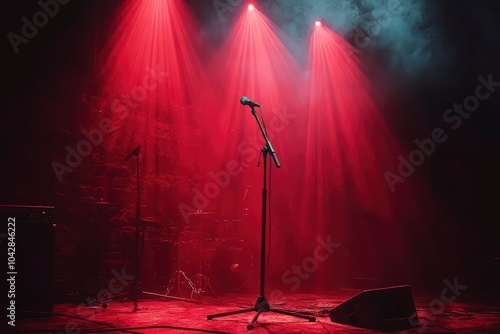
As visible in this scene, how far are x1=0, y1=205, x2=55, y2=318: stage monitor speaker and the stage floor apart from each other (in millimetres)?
174

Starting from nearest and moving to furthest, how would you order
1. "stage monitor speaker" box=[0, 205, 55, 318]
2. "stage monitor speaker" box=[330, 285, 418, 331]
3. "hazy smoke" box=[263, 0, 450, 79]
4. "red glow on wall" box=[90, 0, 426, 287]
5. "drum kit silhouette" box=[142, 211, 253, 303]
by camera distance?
"stage monitor speaker" box=[330, 285, 418, 331] → "stage monitor speaker" box=[0, 205, 55, 318] → "drum kit silhouette" box=[142, 211, 253, 303] → "red glow on wall" box=[90, 0, 426, 287] → "hazy smoke" box=[263, 0, 450, 79]

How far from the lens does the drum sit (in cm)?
683

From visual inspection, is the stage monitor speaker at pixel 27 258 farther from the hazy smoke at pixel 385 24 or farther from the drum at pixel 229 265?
the hazy smoke at pixel 385 24

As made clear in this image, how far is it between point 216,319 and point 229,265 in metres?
2.46

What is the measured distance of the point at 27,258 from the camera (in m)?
4.11

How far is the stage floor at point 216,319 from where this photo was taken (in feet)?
12.8

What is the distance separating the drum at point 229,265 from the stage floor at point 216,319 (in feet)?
2.28

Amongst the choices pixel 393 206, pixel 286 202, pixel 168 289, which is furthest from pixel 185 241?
pixel 393 206

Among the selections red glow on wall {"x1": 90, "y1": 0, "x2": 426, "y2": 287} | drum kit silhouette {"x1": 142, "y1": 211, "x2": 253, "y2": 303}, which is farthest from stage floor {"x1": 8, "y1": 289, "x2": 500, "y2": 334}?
red glow on wall {"x1": 90, "y1": 0, "x2": 426, "y2": 287}

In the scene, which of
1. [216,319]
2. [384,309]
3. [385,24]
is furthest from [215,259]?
[385,24]

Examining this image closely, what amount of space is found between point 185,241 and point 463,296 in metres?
4.41

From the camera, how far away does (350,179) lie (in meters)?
8.59

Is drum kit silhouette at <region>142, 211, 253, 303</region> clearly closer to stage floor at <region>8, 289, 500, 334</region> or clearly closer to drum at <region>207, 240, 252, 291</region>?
drum at <region>207, 240, 252, 291</region>

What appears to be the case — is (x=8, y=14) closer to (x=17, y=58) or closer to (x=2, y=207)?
(x=17, y=58)
